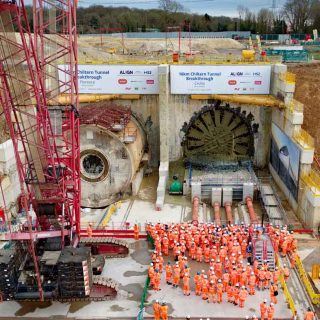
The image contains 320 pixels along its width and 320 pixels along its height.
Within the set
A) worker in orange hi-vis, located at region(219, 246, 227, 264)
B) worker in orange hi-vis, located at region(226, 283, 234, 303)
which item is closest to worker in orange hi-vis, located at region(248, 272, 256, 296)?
worker in orange hi-vis, located at region(226, 283, 234, 303)

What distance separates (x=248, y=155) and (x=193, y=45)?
3758 cm

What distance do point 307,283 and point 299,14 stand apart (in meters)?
78.8

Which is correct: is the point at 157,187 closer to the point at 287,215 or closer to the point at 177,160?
the point at 177,160

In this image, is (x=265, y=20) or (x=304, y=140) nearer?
(x=304, y=140)

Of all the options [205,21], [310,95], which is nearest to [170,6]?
[205,21]

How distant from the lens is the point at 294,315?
16781mm

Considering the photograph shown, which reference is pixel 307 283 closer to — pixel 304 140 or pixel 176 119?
pixel 304 140

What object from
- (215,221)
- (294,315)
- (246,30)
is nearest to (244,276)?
(294,315)

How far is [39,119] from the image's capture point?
17.7m

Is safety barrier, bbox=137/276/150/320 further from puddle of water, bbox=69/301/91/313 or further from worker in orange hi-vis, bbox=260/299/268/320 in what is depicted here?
worker in orange hi-vis, bbox=260/299/268/320

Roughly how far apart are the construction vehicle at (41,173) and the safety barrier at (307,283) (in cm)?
792

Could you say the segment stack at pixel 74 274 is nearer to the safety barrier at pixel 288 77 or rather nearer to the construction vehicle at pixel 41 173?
the construction vehicle at pixel 41 173

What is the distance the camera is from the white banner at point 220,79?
30.8 metres

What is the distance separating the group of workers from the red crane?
4.30 metres
